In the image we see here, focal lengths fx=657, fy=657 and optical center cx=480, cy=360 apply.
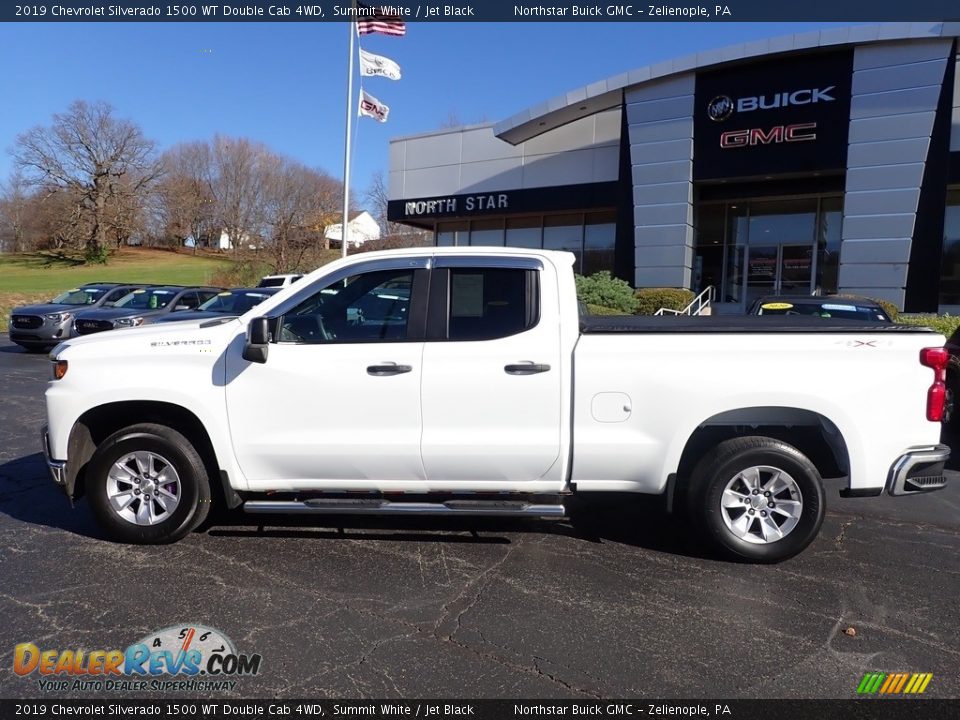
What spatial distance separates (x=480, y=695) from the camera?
281 cm

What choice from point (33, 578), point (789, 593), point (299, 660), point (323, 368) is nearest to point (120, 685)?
point (299, 660)

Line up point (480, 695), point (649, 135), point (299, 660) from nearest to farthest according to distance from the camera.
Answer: point (480, 695)
point (299, 660)
point (649, 135)

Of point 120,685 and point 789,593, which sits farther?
point 789,593

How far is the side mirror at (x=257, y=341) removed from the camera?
396 cm

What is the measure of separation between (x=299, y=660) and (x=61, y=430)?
2.41m

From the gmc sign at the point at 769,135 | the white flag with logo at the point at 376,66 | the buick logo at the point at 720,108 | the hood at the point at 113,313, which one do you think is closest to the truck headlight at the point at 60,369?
the hood at the point at 113,313

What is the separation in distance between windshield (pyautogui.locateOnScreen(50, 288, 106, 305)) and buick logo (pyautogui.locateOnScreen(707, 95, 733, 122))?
60.6ft

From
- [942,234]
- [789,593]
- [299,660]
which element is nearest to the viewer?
[299,660]

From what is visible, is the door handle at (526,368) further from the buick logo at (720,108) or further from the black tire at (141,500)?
the buick logo at (720,108)

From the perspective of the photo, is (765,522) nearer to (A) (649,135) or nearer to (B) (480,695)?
(B) (480,695)

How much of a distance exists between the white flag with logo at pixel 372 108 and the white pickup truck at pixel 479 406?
18472mm

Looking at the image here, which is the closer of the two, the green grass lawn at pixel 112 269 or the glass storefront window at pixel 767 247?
the glass storefront window at pixel 767 247

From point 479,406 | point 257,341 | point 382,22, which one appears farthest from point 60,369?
point 382,22

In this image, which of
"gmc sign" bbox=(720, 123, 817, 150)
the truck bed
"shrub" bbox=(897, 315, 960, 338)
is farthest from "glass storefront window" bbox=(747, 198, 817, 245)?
the truck bed
